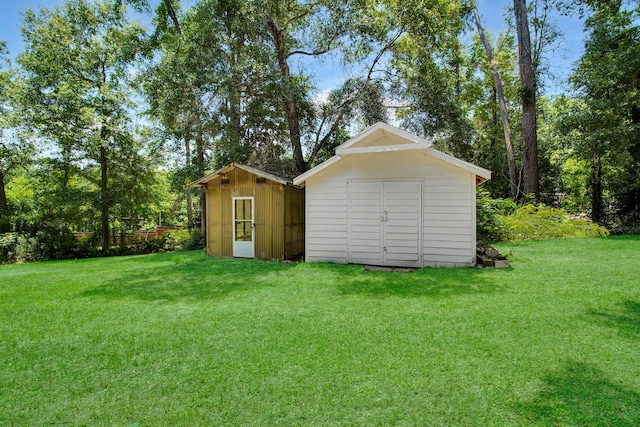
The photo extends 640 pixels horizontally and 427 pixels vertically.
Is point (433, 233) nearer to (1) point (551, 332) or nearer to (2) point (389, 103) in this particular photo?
(1) point (551, 332)

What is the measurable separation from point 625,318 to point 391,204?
15.4ft

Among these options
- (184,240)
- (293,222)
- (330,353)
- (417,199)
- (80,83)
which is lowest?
(184,240)

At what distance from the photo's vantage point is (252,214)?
9609 mm

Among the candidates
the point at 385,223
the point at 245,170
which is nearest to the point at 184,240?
the point at 245,170

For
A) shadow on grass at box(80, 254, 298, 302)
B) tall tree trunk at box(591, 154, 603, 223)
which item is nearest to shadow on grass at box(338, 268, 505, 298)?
shadow on grass at box(80, 254, 298, 302)

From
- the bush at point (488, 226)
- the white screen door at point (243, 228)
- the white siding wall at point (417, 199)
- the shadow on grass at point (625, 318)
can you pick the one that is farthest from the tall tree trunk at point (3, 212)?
the shadow on grass at point (625, 318)

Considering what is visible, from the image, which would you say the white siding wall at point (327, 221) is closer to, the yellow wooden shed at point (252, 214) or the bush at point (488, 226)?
the yellow wooden shed at point (252, 214)

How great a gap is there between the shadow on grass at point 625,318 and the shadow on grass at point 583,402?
4.13 ft

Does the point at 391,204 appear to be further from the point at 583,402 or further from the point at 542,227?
the point at 542,227

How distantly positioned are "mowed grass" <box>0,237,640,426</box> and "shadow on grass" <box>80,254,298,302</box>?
0.26ft

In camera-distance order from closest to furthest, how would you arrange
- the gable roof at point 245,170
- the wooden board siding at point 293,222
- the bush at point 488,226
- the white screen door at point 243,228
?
the gable roof at point 245,170, the wooden board siding at point 293,222, the white screen door at point 243,228, the bush at point 488,226

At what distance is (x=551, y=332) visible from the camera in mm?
3469

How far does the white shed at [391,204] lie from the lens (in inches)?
289

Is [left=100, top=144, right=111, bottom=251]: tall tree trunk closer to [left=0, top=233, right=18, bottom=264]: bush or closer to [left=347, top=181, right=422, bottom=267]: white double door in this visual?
[left=0, top=233, right=18, bottom=264]: bush
